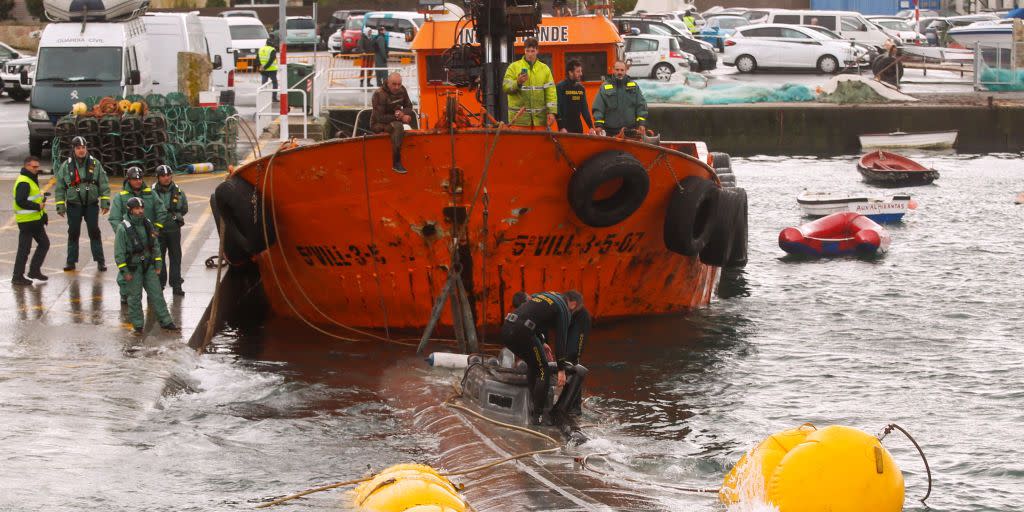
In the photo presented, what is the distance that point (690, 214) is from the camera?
1336cm

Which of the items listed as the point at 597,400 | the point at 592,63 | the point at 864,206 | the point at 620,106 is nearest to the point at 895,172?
the point at 864,206

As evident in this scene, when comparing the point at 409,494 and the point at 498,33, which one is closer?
the point at 409,494

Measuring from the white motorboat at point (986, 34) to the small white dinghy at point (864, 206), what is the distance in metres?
19.8

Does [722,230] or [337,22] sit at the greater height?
[337,22]

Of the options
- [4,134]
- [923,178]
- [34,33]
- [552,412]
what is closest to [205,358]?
[552,412]

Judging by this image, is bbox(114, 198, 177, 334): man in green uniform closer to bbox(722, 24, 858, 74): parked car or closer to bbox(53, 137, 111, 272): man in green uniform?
bbox(53, 137, 111, 272): man in green uniform

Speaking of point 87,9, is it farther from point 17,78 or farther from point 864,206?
point 864,206

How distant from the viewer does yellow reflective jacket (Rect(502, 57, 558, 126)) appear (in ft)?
44.5

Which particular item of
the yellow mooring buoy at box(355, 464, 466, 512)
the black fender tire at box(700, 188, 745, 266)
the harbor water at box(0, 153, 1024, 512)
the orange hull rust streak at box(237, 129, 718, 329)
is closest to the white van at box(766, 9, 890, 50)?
the harbor water at box(0, 153, 1024, 512)

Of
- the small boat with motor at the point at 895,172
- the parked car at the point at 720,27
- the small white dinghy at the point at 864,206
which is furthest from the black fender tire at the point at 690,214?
the parked car at the point at 720,27

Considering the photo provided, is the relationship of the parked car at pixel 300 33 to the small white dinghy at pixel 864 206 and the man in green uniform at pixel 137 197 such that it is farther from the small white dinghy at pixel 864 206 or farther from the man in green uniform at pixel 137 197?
the man in green uniform at pixel 137 197

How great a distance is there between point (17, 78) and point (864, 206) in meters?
22.9

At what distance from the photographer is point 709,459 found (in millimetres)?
10383

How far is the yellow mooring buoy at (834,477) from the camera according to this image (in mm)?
7711
